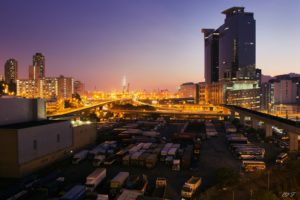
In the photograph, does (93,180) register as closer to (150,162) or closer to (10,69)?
(150,162)

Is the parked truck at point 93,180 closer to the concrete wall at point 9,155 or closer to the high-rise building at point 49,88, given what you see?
the concrete wall at point 9,155

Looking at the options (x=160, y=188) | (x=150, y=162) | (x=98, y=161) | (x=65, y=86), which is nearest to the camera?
(x=160, y=188)

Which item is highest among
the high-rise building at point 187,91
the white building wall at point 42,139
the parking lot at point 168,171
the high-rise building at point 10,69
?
the high-rise building at point 10,69

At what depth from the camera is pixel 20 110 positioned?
45.6 feet

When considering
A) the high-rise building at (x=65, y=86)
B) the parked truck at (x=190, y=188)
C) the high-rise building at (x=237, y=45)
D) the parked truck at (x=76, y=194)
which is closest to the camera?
the parked truck at (x=76, y=194)

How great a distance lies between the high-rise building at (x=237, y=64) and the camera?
5288 cm

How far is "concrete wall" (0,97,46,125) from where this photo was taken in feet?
41.9

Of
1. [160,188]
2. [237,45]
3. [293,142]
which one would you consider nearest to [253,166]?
[160,188]

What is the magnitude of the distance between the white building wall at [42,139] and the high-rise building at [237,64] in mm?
42769

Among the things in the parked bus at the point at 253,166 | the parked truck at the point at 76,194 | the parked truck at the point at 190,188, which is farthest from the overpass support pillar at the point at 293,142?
the parked truck at the point at 76,194

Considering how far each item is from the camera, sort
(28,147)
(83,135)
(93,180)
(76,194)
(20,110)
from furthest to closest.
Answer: (83,135)
(20,110)
(28,147)
(93,180)
(76,194)

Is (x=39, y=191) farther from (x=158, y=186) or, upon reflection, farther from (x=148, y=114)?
(x=148, y=114)

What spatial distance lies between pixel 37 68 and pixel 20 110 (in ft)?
260

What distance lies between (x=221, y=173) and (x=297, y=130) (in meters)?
6.60
